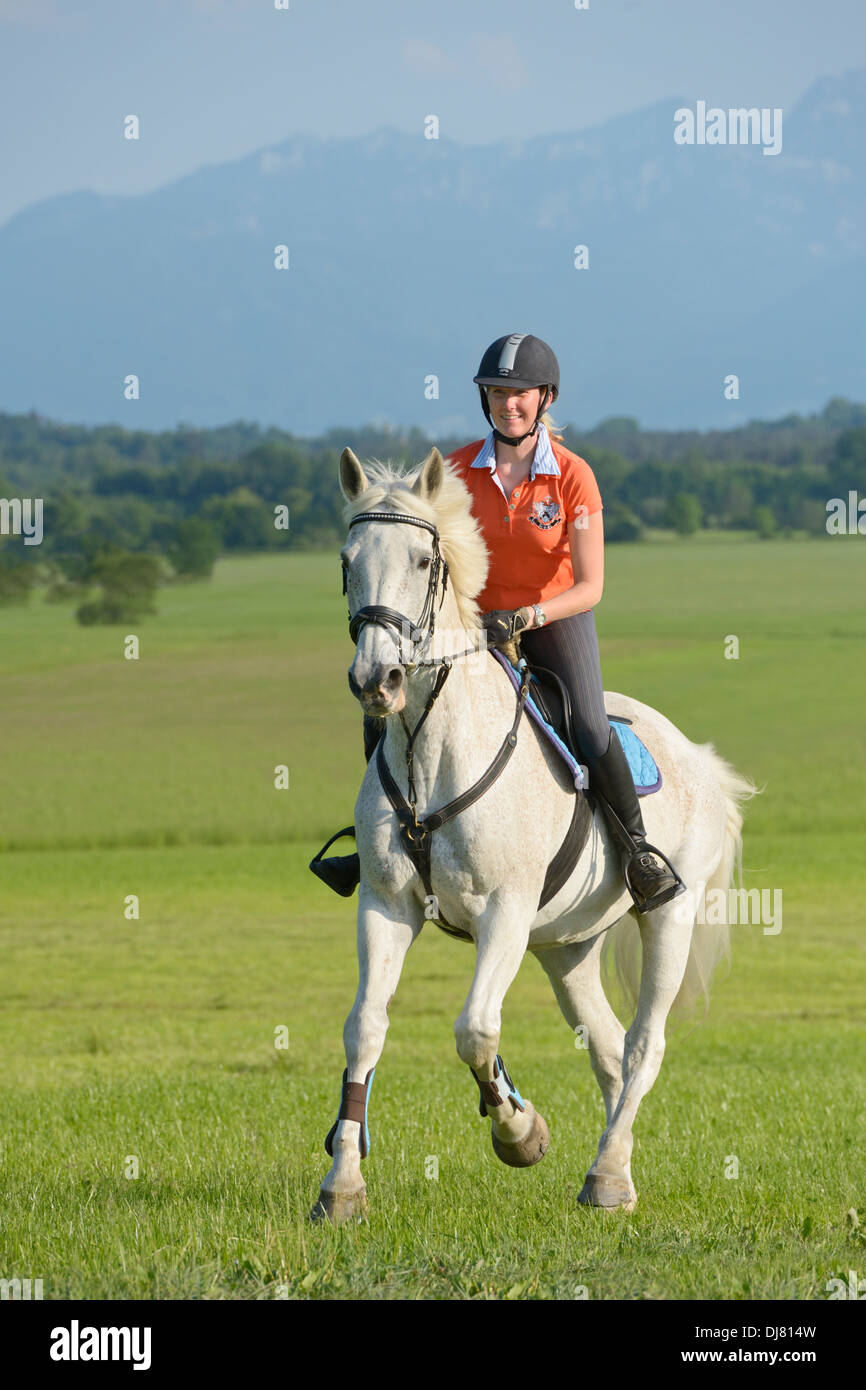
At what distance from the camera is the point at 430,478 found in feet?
19.3

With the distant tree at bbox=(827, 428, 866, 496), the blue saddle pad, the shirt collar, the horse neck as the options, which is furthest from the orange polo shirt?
the distant tree at bbox=(827, 428, 866, 496)

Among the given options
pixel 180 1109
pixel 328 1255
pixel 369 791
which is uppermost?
pixel 369 791

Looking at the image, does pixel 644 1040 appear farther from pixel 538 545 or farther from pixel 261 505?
pixel 261 505

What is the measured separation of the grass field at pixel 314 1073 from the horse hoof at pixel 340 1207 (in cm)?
12

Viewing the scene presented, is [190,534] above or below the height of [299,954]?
above

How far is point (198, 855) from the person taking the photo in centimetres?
3625

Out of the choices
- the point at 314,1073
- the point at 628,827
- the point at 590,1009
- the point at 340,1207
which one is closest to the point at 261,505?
the point at 314,1073

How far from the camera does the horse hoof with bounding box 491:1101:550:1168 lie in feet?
21.6

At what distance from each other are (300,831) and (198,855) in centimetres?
562

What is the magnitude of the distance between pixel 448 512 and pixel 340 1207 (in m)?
2.88

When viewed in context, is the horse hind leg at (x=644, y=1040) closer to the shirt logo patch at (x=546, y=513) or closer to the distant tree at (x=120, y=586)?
the shirt logo patch at (x=546, y=513)
